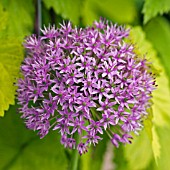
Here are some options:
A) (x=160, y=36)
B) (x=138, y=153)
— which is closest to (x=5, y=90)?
(x=138, y=153)

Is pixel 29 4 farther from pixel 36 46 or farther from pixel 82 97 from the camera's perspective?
pixel 82 97

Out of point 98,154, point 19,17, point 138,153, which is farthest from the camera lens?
point 98,154

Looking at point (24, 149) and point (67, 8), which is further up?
point (67, 8)

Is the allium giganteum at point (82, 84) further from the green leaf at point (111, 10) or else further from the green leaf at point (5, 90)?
the green leaf at point (111, 10)

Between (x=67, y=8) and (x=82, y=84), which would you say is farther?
(x=67, y=8)

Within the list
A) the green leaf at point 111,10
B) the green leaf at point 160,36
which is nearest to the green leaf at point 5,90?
the green leaf at point 111,10

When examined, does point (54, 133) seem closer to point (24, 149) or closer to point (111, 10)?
point (24, 149)
